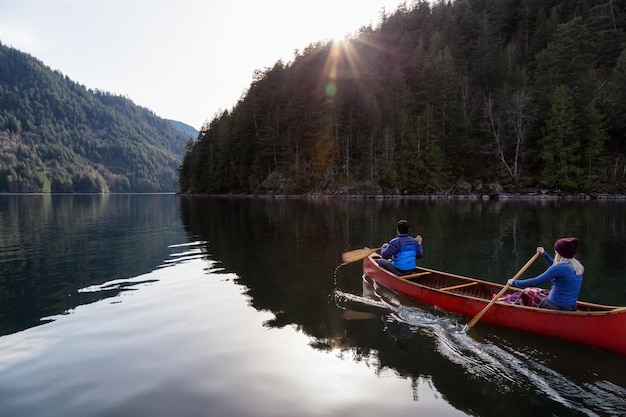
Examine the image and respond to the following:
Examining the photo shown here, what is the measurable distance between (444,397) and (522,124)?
71.9 meters

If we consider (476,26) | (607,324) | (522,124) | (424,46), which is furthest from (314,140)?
(607,324)

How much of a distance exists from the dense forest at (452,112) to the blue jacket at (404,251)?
5987 cm

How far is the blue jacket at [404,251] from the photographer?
1321 cm

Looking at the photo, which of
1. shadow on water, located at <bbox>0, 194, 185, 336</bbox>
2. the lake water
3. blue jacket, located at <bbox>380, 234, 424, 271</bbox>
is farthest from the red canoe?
shadow on water, located at <bbox>0, 194, 185, 336</bbox>

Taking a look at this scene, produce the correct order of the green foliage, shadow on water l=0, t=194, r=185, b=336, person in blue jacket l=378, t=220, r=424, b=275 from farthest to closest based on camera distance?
the green foliage → person in blue jacket l=378, t=220, r=424, b=275 → shadow on water l=0, t=194, r=185, b=336

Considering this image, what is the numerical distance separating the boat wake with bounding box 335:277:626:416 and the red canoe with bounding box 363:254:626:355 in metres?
0.45

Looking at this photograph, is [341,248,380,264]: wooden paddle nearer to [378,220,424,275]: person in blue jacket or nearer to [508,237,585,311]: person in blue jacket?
[378,220,424,275]: person in blue jacket

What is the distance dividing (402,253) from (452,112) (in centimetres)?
6831

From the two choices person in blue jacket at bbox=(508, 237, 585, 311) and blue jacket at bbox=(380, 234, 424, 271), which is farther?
blue jacket at bbox=(380, 234, 424, 271)

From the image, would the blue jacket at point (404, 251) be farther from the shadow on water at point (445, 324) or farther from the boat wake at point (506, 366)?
the boat wake at point (506, 366)

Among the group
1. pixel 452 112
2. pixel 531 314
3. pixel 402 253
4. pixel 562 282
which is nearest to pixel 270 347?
pixel 531 314

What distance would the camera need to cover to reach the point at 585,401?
6219mm

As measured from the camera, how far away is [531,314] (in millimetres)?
8789

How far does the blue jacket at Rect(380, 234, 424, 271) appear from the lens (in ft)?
43.3
